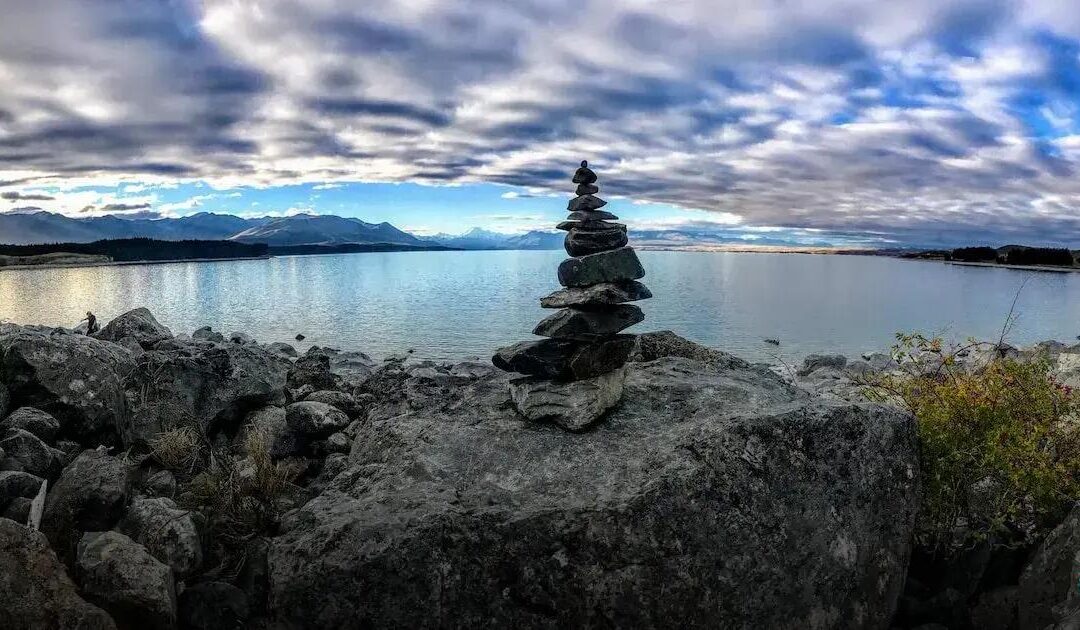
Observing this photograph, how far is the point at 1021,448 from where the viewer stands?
31.3 feet

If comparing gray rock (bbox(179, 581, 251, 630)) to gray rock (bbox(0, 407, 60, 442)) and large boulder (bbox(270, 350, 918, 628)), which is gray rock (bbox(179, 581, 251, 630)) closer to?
large boulder (bbox(270, 350, 918, 628))

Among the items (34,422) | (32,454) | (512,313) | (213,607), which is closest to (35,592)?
(213,607)

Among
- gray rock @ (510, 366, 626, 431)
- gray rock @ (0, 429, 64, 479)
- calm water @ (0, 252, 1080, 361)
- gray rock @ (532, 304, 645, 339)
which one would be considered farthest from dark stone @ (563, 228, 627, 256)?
calm water @ (0, 252, 1080, 361)

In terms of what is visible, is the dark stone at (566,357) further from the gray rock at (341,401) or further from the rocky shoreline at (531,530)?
the gray rock at (341,401)

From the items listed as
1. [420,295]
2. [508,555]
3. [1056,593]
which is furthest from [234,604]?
[420,295]

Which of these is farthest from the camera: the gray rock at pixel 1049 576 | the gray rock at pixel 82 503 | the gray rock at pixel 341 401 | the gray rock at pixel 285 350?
the gray rock at pixel 285 350

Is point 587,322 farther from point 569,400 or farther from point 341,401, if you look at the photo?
point 341,401

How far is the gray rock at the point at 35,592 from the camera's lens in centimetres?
742

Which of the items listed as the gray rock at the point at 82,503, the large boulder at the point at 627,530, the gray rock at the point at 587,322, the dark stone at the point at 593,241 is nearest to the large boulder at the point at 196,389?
the gray rock at the point at 82,503

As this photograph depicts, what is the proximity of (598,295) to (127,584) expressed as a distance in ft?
23.5

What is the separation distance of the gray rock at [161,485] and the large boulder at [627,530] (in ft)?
12.0

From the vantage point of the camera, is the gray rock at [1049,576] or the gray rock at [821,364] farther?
the gray rock at [821,364]

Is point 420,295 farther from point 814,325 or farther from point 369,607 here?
point 369,607

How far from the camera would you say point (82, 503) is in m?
9.58
